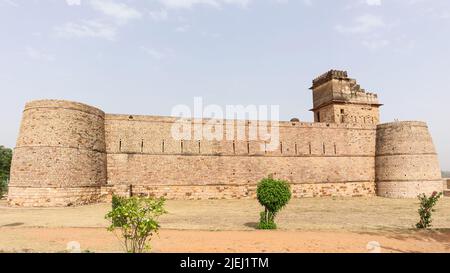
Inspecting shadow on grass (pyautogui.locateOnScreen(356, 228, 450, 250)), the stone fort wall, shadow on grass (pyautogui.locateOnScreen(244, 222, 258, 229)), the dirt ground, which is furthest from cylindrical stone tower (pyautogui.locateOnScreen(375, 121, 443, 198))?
shadow on grass (pyautogui.locateOnScreen(244, 222, 258, 229))

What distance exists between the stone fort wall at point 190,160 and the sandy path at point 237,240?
7.87 m

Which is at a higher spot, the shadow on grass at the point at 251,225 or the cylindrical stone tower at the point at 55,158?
the cylindrical stone tower at the point at 55,158

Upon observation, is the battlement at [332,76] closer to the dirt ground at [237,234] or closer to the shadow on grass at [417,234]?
the dirt ground at [237,234]

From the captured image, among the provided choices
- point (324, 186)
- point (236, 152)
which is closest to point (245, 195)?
point (236, 152)

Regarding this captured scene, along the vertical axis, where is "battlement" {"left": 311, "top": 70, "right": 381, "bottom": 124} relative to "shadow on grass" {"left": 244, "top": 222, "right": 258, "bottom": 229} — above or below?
→ above

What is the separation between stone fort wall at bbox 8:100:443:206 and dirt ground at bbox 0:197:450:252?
158 inches

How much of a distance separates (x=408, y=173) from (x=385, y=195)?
2.31 m

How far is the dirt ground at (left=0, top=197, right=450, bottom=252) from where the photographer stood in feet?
25.8

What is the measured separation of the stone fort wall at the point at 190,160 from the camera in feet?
57.9

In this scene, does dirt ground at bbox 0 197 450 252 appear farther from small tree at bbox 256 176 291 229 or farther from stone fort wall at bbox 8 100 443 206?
stone fort wall at bbox 8 100 443 206

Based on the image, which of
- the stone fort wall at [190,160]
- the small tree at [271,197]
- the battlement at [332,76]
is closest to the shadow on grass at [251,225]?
the small tree at [271,197]

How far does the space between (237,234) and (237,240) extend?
38.2 inches

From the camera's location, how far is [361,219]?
13.3m
